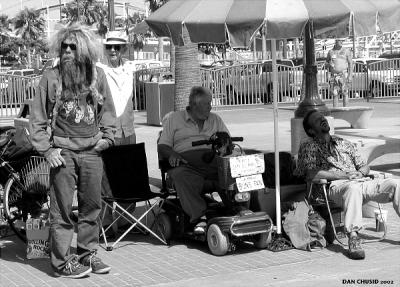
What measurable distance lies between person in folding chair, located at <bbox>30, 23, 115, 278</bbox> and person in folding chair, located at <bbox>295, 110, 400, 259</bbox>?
6.57 feet

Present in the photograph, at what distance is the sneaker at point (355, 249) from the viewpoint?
6.67 meters

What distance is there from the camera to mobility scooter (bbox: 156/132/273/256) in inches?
269

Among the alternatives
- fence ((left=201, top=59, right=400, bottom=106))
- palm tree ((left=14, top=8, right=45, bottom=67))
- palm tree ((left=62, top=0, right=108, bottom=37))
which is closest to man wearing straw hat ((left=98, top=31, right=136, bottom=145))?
fence ((left=201, top=59, right=400, bottom=106))

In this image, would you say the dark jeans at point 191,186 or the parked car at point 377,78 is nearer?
the dark jeans at point 191,186

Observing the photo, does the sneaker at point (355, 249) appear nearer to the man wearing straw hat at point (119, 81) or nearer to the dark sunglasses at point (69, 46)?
the man wearing straw hat at point (119, 81)

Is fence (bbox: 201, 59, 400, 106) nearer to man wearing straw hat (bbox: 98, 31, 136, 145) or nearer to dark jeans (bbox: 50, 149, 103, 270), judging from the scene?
man wearing straw hat (bbox: 98, 31, 136, 145)

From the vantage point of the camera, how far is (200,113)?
7.51 m

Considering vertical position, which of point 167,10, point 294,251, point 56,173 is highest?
point 167,10

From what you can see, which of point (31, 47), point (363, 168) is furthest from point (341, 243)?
point (31, 47)

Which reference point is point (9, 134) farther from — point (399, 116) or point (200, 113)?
point (399, 116)

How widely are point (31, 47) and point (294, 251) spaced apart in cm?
8621

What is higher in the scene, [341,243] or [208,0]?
[208,0]

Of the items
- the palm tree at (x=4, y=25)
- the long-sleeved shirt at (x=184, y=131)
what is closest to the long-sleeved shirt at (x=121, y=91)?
the long-sleeved shirt at (x=184, y=131)

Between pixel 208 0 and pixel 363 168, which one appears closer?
pixel 208 0
